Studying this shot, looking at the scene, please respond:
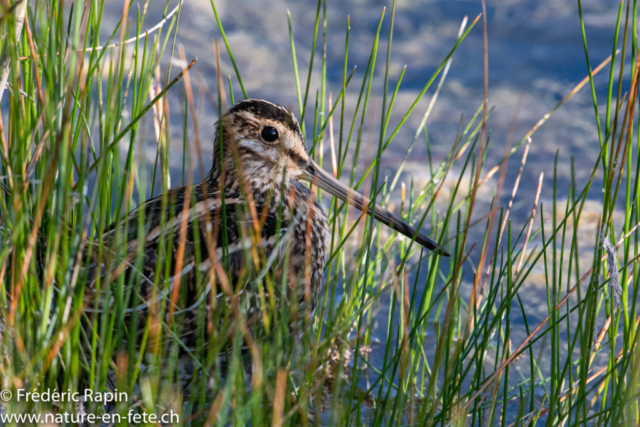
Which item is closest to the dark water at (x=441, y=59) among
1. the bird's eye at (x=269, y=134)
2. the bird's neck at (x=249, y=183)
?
the bird's neck at (x=249, y=183)

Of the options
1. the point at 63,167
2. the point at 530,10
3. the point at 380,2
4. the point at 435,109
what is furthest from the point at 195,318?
the point at 530,10

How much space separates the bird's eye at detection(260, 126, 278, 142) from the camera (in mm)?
2800

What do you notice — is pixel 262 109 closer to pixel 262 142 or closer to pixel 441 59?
pixel 262 142

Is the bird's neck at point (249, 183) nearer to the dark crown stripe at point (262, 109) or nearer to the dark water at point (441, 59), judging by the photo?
the dark crown stripe at point (262, 109)

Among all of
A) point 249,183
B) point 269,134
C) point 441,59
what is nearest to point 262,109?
point 269,134

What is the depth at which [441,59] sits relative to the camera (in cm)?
542

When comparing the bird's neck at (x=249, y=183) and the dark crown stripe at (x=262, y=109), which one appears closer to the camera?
the dark crown stripe at (x=262, y=109)

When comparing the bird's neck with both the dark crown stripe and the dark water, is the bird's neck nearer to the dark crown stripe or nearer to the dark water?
the dark crown stripe

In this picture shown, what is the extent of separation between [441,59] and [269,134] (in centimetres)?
291

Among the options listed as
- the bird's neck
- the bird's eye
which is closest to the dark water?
the bird's neck

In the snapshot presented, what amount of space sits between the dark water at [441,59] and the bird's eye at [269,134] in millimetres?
1783

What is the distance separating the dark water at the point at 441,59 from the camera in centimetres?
475

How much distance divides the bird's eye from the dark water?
5.85ft

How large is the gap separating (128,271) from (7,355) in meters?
0.52
